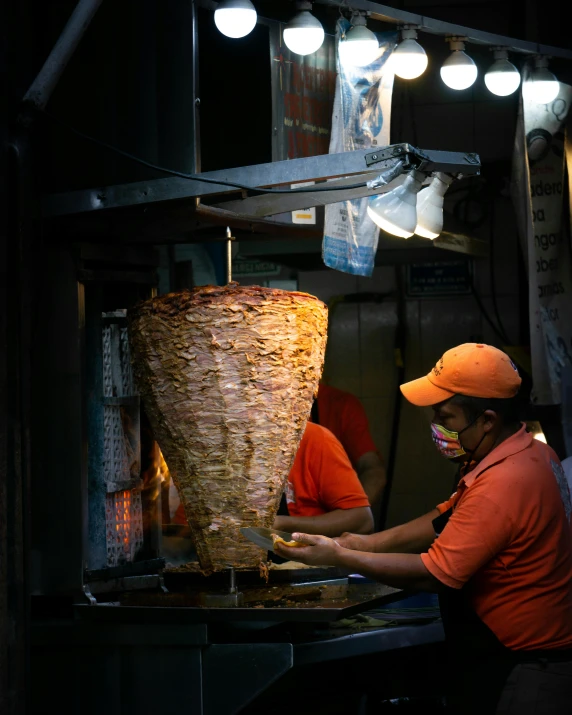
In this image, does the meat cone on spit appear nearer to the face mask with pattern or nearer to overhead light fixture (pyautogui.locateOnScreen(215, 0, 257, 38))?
the face mask with pattern

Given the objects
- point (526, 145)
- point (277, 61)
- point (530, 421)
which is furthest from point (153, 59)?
point (530, 421)

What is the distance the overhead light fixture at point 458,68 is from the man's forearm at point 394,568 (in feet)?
8.53

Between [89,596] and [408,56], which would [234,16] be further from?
[89,596]

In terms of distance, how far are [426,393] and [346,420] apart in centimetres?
287

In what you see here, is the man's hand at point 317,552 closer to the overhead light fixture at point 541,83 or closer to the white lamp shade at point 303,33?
the white lamp shade at point 303,33

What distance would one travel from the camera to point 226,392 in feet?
11.8

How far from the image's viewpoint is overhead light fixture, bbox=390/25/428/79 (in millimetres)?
4812

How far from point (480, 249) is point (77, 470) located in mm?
3324

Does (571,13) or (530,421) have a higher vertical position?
(571,13)

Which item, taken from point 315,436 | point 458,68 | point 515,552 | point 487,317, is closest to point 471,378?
point 515,552

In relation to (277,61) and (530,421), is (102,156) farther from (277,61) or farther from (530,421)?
(530,421)

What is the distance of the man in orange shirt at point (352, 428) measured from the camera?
645cm

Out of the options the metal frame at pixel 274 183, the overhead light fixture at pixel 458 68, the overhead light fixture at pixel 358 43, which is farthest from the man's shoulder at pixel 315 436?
the overhead light fixture at pixel 458 68

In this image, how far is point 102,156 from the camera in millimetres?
3936
